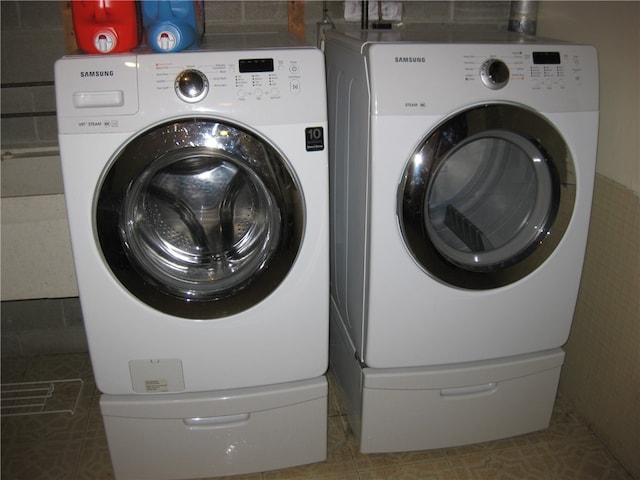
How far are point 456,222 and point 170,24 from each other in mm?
856

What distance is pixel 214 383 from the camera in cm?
149

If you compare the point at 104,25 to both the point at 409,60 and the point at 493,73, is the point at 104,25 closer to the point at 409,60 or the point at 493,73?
the point at 409,60

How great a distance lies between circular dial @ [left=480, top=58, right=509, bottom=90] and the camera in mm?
1331

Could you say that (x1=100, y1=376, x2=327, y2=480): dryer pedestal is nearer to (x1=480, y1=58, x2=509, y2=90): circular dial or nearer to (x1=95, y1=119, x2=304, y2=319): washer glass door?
(x1=95, y1=119, x2=304, y2=319): washer glass door

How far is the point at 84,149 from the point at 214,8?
903 millimetres

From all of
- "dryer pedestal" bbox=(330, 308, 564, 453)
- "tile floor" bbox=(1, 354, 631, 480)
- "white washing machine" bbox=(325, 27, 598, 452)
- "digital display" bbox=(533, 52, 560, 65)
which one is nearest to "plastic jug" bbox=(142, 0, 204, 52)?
"white washing machine" bbox=(325, 27, 598, 452)

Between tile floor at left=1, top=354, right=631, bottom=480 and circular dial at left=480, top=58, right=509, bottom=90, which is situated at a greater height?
circular dial at left=480, top=58, right=509, bottom=90

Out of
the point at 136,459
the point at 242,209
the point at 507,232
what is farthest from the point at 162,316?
the point at 507,232

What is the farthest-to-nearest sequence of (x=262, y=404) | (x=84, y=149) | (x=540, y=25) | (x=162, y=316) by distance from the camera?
(x=540, y=25)
(x=262, y=404)
(x=162, y=316)
(x=84, y=149)

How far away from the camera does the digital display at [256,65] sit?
50.3 inches

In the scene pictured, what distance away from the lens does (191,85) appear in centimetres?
125

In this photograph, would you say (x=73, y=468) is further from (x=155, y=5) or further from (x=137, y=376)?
(x=155, y=5)

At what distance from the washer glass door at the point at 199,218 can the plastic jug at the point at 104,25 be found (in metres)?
0.23

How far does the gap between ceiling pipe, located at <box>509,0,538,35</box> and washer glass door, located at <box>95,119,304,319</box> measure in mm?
1048
